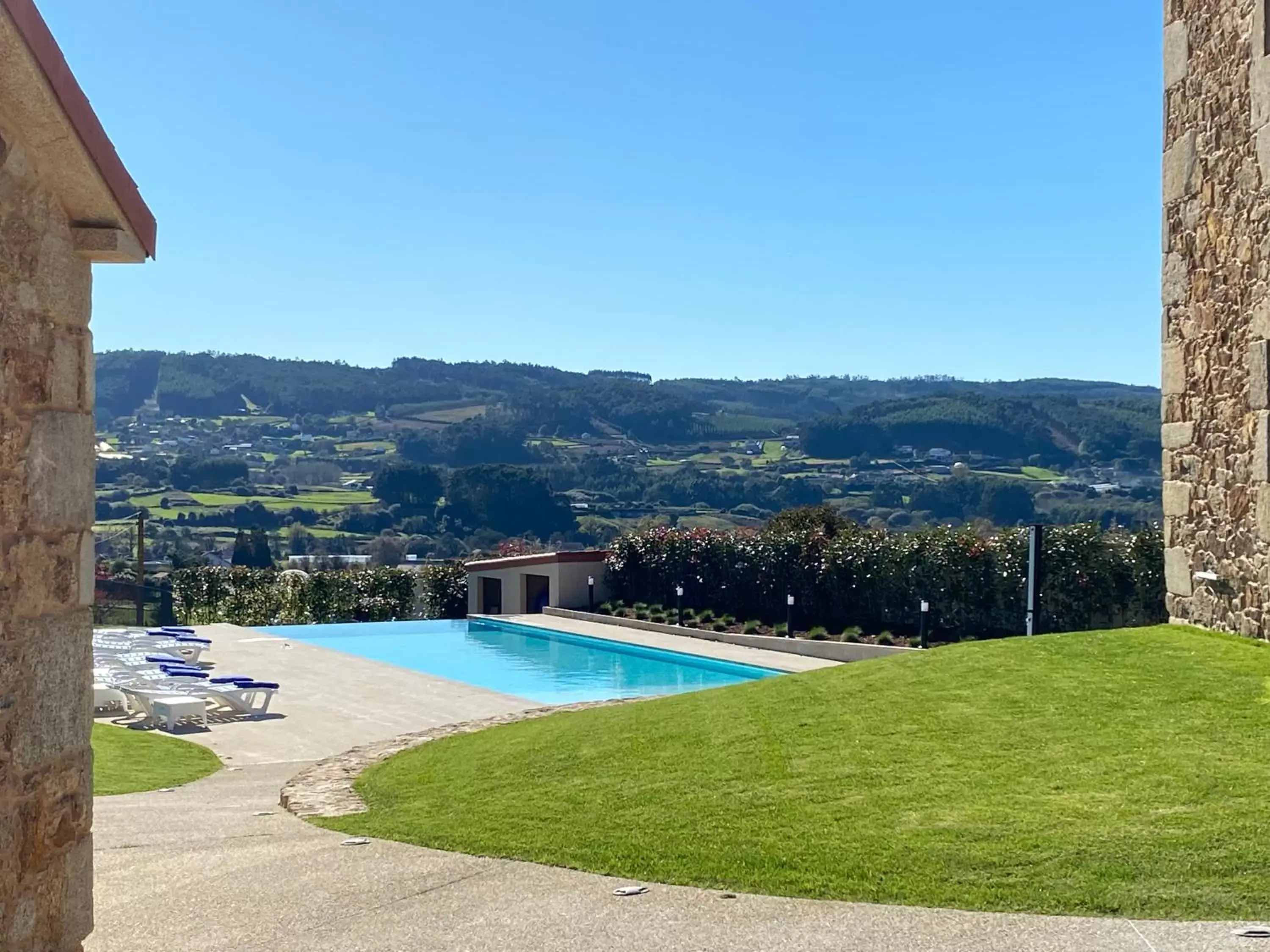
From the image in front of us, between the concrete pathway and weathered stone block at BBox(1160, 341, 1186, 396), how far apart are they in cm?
756

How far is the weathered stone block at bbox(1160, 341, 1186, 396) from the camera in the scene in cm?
1148

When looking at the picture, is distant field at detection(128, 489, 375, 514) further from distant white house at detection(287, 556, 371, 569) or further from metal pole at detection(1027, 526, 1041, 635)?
metal pole at detection(1027, 526, 1041, 635)

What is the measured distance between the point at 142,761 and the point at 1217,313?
11008mm

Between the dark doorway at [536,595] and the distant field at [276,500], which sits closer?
the dark doorway at [536,595]

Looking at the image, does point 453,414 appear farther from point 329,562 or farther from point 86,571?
point 86,571

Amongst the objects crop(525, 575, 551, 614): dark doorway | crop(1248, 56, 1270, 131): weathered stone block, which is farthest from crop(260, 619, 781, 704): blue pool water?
crop(1248, 56, 1270, 131): weathered stone block

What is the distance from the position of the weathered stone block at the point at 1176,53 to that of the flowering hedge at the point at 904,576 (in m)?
10.8

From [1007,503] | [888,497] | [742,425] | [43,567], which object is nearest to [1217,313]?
[43,567]

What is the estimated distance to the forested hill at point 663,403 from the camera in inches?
3000

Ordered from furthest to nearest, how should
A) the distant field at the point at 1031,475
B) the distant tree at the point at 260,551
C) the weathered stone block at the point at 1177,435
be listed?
the distant field at the point at 1031,475 → the distant tree at the point at 260,551 → the weathered stone block at the point at 1177,435

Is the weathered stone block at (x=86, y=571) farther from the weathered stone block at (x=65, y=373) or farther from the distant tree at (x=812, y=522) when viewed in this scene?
the distant tree at (x=812, y=522)

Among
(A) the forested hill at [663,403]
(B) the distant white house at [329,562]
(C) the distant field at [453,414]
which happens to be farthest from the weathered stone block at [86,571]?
(C) the distant field at [453,414]

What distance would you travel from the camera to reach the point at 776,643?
23938 mm

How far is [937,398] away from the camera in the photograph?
85625mm
